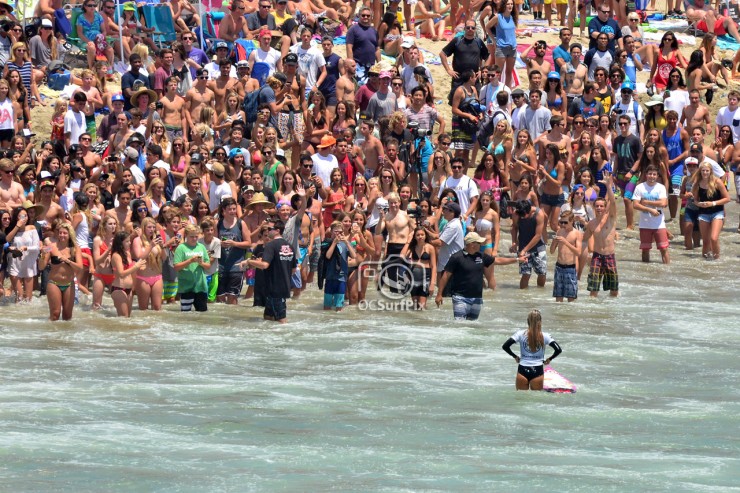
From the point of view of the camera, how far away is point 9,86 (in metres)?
22.0

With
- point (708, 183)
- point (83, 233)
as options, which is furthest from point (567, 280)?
point (83, 233)

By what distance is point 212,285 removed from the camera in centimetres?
1923

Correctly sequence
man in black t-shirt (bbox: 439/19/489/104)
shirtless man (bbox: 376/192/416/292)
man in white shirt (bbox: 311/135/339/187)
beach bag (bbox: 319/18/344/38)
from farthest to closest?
beach bag (bbox: 319/18/344/38) → man in black t-shirt (bbox: 439/19/489/104) → man in white shirt (bbox: 311/135/339/187) → shirtless man (bbox: 376/192/416/292)

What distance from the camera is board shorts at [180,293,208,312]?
1874 cm

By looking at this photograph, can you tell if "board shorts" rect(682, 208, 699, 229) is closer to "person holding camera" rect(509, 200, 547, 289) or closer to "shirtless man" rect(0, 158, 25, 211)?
"person holding camera" rect(509, 200, 547, 289)

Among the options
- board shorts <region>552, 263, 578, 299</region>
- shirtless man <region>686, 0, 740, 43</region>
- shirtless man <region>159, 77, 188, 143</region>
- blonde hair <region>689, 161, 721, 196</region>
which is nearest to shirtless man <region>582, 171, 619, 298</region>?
board shorts <region>552, 263, 578, 299</region>

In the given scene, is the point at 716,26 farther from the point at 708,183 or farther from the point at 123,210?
the point at 123,210

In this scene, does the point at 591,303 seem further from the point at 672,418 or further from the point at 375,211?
the point at 672,418

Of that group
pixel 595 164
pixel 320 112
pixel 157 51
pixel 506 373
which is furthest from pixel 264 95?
pixel 506 373

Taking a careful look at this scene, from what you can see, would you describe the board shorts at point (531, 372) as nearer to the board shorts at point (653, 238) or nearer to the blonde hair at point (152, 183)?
the blonde hair at point (152, 183)

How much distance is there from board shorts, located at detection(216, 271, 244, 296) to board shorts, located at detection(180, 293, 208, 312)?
678mm

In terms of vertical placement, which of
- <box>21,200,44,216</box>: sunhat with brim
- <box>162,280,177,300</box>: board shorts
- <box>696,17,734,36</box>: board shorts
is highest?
<box>696,17,734,36</box>: board shorts

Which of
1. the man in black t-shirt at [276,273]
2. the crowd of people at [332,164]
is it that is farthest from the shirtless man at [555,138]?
the man in black t-shirt at [276,273]

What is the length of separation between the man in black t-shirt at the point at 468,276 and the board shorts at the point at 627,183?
18.1ft
